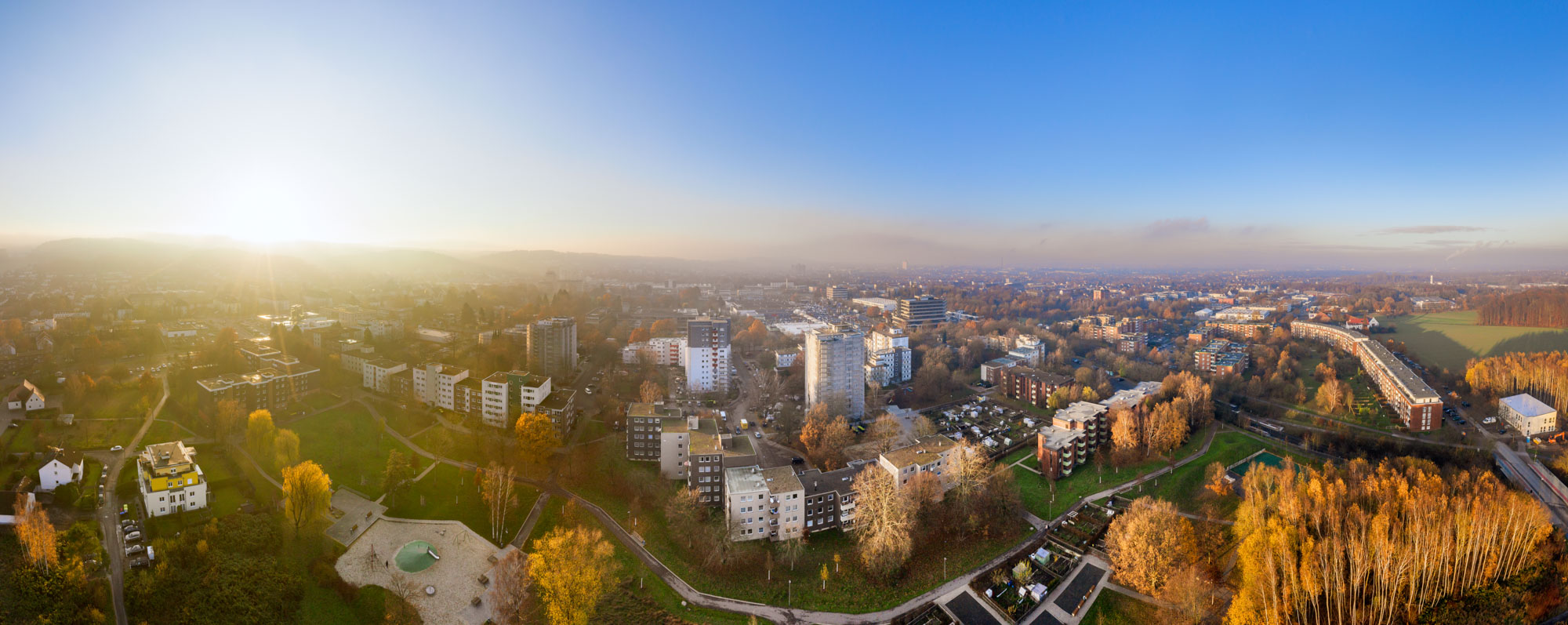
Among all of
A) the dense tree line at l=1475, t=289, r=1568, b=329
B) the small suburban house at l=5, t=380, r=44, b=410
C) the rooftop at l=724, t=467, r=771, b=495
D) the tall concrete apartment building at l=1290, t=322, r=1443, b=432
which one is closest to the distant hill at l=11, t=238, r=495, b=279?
the small suburban house at l=5, t=380, r=44, b=410

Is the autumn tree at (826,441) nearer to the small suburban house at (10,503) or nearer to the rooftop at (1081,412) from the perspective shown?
the rooftop at (1081,412)

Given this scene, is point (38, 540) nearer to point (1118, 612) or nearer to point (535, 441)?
point (535, 441)

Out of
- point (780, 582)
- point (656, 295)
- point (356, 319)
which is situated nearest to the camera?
point (780, 582)

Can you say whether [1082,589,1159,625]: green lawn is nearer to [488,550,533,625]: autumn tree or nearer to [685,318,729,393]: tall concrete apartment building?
[488,550,533,625]: autumn tree

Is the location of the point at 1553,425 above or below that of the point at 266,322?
below

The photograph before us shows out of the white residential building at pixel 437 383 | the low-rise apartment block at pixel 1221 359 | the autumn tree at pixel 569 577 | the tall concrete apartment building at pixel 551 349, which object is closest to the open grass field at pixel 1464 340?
the low-rise apartment block at pixel 1221 359

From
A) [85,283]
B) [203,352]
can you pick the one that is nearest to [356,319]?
[203,352]

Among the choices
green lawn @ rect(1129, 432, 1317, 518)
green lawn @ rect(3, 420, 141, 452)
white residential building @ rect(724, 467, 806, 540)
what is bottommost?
green lawn @ rect(1129, 432, 1317, 518)

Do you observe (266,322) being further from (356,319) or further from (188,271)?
(188,271)
